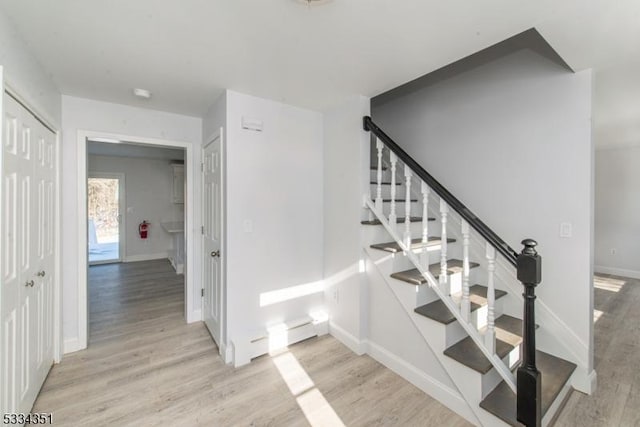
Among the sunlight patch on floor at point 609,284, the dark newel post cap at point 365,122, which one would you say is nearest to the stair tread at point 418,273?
the dark newel post cap at point 365,122

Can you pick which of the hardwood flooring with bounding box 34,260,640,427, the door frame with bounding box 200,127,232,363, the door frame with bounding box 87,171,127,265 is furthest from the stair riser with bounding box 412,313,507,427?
the door frame with bounding box 87,171,127,265

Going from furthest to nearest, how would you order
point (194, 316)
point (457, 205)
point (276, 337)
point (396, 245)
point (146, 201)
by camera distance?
point (146, 201), point (194, 316), point (276, 337), point (396, 245), point (457, 205)

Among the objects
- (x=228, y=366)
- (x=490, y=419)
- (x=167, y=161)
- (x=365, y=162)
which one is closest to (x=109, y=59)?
(x=365, y=162)

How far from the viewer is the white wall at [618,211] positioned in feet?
16.2

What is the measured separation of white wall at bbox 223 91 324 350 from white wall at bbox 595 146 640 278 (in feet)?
19.4

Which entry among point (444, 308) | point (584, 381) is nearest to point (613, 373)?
point (584, 381)

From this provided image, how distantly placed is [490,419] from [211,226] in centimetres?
269

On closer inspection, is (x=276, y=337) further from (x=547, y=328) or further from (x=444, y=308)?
(x=547, y=328)

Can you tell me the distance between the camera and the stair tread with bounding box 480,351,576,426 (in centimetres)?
162

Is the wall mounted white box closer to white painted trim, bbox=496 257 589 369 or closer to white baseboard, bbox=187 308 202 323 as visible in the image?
white baseboard, bbox=187 308 202 323

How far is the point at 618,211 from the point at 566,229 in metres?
4.82

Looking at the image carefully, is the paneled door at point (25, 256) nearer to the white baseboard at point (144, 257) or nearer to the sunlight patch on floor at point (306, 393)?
the sunlight patch on floor at point (306, 393)

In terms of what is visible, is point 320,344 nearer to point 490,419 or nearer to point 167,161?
point 490,419

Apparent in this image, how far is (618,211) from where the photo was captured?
5113 millimetres
